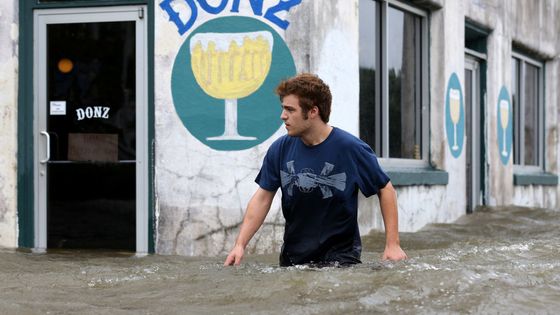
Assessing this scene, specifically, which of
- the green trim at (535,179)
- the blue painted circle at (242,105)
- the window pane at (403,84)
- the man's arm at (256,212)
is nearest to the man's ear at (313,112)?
the man's arm at (256,212)

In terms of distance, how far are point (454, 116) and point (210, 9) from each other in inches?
179

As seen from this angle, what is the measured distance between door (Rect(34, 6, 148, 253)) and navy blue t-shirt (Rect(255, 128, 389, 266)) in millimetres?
3205

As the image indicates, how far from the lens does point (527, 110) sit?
1712 cm

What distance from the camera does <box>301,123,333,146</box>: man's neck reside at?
238 inches

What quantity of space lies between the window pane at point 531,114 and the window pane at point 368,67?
6.80 metres

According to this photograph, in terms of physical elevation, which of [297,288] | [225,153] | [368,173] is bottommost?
[297,288]

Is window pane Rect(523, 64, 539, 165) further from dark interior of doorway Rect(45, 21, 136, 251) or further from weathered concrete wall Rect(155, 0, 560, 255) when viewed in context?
dark interior of doorway Rect(45, 21, 136, 251)

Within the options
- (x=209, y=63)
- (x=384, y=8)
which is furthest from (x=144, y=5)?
(x=384, y=8)

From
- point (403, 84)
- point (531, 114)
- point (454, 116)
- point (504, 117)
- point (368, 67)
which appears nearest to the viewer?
point (368, 67)

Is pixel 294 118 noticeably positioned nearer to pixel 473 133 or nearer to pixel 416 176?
pixel 416 176

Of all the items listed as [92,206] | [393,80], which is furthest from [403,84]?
[92,206]

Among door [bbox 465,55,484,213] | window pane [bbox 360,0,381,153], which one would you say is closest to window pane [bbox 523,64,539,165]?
door [bbox 465,55,484,213]

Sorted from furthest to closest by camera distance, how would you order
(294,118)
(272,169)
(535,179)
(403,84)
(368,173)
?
(535,179), (403,84), (272,169), (368,173), (294,118)

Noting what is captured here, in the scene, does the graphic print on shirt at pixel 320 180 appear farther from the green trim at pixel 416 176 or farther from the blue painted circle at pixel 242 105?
the green trim at pixel 416 176
